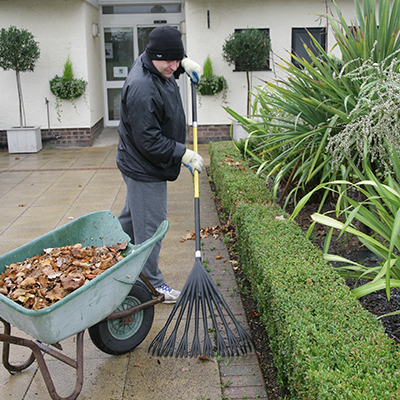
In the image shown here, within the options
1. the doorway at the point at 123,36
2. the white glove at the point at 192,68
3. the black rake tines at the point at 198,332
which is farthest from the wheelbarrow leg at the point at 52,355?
the doorway at the point at 123,36

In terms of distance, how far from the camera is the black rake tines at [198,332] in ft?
9.05

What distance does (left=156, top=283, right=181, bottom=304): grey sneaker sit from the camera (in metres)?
3.42

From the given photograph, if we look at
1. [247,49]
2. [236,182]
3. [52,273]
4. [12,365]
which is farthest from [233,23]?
[12,365]

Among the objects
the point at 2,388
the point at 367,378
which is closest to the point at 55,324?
the point at 2,388

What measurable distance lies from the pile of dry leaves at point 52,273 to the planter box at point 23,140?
751 centimetres

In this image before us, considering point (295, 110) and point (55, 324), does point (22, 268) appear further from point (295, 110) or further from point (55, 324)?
point (295, 110)

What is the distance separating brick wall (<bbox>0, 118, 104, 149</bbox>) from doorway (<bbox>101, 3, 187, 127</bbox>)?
1921 mm

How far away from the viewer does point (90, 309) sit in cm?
226

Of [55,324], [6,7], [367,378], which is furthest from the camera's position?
[6,7]

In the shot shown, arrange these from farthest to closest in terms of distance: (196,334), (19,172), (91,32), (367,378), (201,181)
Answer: (91,32)
(19,172)
(201,181)
(196,334)
(367,378)

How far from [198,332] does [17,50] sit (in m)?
7.86

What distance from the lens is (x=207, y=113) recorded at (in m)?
10.6

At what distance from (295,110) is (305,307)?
7.59ft

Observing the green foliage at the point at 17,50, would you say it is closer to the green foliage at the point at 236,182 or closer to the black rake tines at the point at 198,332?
the green foliage at the point at 236,182
